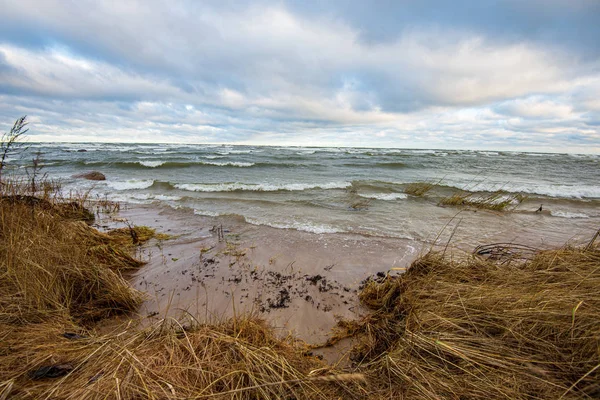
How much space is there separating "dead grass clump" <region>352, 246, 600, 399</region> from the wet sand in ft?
2.54

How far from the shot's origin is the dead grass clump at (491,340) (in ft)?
4.88

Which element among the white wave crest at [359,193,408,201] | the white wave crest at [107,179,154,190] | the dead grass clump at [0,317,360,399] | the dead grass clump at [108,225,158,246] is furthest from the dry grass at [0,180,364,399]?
the white wave crest at [107,179,154,190]

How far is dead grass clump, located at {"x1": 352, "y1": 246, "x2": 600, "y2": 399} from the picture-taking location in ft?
4.88

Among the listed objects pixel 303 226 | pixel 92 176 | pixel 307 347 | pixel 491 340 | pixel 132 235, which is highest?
pixel 92 176

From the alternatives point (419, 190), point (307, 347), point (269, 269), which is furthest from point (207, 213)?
point (419, 190)

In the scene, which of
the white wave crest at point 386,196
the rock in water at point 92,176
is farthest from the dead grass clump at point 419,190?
the rock in water at point 92,176

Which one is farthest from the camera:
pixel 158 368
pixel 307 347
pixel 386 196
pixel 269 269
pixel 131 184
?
pixel 131 184

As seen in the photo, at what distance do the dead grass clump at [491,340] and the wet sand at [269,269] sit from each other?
0.78m

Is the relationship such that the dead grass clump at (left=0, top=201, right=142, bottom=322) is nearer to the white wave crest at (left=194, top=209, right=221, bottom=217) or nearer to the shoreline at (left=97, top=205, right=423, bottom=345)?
the shoreline at (left=97, top=205, right=423, bottom=345)

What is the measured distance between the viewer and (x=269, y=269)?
15.0 feet

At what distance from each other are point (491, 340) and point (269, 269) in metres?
3.39

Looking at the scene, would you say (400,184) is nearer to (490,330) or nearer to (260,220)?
(260,220)

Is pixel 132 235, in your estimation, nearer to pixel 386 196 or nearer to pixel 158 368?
pixel 158 368

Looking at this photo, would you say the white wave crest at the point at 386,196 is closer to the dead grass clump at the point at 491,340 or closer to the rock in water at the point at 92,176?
the dead grass clump at the point at 491,340
